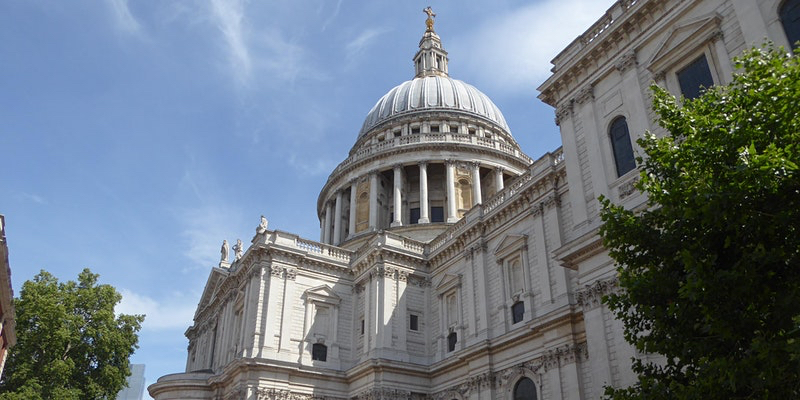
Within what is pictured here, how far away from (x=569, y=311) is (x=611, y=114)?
25.3 ft

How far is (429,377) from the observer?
104 feet

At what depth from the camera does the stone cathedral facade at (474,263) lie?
728 inches

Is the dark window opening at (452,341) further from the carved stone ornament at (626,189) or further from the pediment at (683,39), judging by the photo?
the pediment at (683,39)

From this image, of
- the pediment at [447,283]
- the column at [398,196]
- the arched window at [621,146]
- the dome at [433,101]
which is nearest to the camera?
→ the arched window at [621,146]

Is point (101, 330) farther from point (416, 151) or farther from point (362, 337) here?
point (416, 151)

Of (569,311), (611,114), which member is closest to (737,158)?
(611,114)

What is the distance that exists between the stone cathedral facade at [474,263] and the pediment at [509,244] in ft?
0.25

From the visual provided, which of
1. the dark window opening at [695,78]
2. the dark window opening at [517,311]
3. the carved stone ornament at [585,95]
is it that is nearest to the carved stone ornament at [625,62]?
the carved stone ornament at [585,95]

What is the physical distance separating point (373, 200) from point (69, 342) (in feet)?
75.2

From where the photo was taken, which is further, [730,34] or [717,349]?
[730,34]

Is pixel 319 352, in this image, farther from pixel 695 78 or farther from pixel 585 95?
pixel 695 78

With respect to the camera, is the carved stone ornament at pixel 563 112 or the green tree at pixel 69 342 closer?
the carved stone ornament at pixel 563 112

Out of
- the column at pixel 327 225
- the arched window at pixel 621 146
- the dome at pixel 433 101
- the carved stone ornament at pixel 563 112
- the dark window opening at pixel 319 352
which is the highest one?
the dome at pixel 433 101

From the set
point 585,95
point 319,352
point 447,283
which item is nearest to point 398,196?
point 447,283
